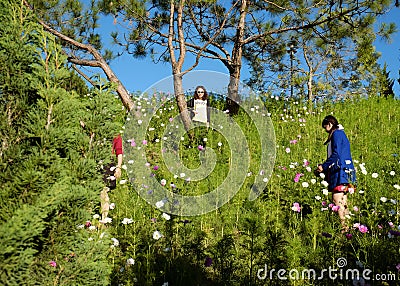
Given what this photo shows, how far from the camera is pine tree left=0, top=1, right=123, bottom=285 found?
1794 millimetres

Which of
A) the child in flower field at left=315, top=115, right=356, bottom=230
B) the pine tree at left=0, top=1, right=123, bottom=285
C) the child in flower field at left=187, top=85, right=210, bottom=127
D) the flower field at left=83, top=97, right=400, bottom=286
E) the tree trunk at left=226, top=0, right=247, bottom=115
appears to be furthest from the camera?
the tree trunk at left=226, top=0, right=247, bottom=115

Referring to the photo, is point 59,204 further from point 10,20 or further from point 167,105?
point 167,105

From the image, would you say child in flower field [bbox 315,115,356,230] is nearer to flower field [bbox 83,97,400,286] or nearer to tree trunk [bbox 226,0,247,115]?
flower field [bbox 83,97,400,286]

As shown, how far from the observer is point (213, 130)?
28.4ft

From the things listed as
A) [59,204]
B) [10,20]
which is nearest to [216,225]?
[59,204]

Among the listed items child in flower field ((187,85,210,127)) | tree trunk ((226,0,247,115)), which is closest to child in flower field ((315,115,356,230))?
child in flower field ((187,85,210,127))

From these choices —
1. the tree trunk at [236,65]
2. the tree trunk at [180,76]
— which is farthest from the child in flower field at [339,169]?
the tree trunk at [236,65]

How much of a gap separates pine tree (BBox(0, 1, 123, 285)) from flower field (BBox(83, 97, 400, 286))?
23 centimetres

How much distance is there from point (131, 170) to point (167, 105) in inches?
155

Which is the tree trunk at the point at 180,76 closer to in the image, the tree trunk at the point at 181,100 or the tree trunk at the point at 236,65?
the tree trunk at the point at 181,100

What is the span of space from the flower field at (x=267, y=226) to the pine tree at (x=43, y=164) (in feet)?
0.75

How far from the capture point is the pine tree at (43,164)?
1794 mm

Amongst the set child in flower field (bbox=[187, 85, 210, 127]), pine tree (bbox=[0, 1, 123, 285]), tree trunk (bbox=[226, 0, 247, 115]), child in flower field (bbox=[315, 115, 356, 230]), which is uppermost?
tree trunk (bbox=[226, 0, 247, 115])

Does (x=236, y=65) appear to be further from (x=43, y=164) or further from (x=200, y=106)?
(x=43, y=164)
